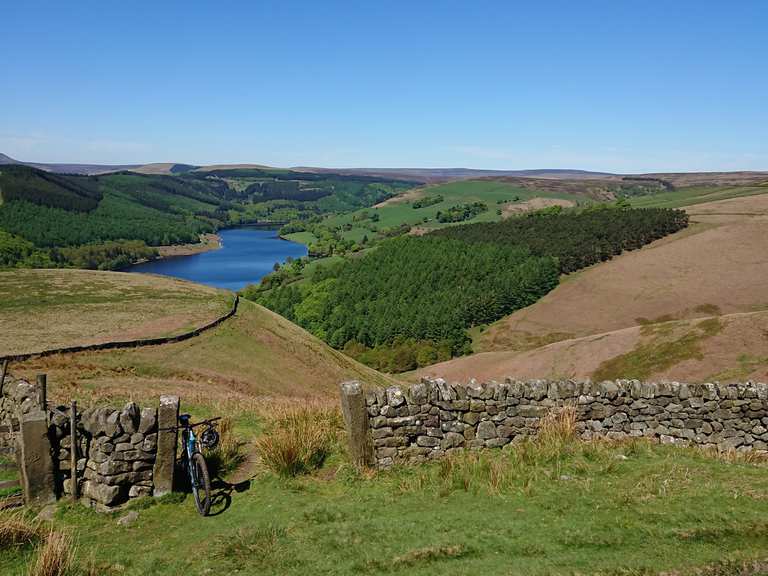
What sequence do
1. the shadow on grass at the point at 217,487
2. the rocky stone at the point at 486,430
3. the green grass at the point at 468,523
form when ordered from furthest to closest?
the rocky stone at the point at 486,430 → the shadow on grass at the point at 217,487 → the green grass at the point at 468,523

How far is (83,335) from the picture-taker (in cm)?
3797

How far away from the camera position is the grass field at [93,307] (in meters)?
37.7

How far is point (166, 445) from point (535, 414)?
8.19 metres

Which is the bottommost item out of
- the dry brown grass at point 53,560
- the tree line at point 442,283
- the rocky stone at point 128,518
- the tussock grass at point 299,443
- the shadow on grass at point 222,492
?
the tree line at point 442,283

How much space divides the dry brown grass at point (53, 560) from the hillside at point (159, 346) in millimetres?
11107

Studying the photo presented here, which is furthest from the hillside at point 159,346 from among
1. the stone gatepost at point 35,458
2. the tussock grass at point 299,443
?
the stone gatepost at point 35,458

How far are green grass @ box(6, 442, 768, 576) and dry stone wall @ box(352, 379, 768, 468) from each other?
2.50ft

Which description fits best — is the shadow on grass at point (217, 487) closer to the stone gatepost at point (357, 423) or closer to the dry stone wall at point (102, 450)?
the dry stone wall at point (102, 450)

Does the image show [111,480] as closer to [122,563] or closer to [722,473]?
[122,563]

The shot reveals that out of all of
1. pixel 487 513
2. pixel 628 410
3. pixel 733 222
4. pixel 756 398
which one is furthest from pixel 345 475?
pixel 733 222

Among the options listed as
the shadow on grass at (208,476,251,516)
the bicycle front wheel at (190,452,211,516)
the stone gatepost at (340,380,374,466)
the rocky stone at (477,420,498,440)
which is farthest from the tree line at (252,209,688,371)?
the bicycle front wheel at (190,452,211,516)

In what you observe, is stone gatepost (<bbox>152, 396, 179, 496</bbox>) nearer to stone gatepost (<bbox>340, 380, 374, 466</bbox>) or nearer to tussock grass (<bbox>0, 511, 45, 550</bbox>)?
tussock grass (<bbox>0, 511, 45, 550</bbox>)

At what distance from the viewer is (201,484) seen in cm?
1098

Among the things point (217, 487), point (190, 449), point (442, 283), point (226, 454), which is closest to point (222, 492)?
point (217, 487)
